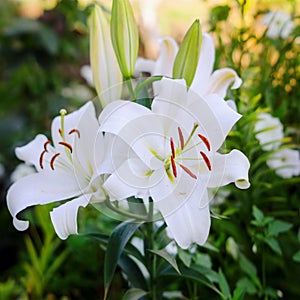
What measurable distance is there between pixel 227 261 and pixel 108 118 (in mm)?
275

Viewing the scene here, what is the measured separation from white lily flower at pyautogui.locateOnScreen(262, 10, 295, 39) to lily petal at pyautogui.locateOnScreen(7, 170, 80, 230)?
331 millimetres

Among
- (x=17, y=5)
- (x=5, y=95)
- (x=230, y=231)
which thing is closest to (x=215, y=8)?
(x=230, y=231)

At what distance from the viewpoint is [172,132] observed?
0.42m

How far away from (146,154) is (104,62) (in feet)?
0.35

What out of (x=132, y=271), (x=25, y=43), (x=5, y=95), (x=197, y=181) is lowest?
(x=5, y=95)

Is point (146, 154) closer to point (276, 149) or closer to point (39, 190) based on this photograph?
point (39, 190)

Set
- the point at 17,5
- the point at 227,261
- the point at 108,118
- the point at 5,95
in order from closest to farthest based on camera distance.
→ the point at 108,118 → the point at 227,261 → the point at 5,95 → the point at 17,5

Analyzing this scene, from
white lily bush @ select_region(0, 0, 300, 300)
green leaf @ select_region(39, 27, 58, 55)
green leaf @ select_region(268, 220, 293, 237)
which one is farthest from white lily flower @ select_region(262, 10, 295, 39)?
green leaf @ select_region(39, 27, 58, 55)

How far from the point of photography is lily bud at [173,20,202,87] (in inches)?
17.1

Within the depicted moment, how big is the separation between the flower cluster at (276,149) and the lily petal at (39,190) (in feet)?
0.73

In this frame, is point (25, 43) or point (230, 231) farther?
→ point (25, 43)

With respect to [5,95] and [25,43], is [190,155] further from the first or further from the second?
[5,95]

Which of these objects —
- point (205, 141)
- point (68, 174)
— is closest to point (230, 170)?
point (205, 141)

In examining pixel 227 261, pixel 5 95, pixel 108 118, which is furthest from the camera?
pixel 5 95
